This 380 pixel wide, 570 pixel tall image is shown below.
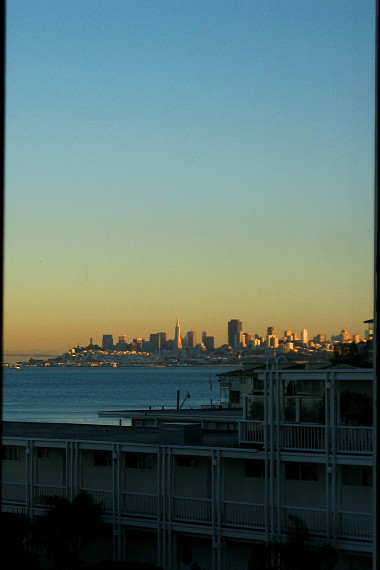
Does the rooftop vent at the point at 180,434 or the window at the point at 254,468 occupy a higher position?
the rooftop vent at the point at 180,434

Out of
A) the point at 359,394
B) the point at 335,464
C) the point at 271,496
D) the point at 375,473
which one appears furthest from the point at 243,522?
the point at 375,473

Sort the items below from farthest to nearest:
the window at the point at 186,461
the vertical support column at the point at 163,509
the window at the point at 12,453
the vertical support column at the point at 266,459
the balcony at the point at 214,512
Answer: the window at the point at 12,453 → the window at the point at 186,461 → the vertical support column at the point at 163,509 → the vertical support column at the point at 266,459 → the balcony at the point at 214,512

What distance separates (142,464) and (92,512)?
5.68 feet

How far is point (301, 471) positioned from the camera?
833 inches

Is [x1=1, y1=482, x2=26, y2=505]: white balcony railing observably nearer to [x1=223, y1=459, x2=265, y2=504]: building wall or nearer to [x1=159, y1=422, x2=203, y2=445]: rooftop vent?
[x1=159, y1=422, x2=203, y2=445]: rooftop vent

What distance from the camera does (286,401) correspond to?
21.3 metres

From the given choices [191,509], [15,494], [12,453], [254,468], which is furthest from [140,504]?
[12,453]

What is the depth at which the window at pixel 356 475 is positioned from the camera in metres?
20.3

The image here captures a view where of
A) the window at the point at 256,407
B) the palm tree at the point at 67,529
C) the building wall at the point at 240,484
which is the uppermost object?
the window at the point at 256,407

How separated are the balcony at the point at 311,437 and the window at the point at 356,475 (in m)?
0.47

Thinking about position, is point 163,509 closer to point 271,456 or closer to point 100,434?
point 271,456

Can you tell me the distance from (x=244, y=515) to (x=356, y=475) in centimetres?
269

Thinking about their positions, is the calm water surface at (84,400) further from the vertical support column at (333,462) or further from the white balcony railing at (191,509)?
the vertical support column at (333,462)

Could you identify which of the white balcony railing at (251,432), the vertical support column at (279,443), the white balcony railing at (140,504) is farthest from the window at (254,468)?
the white balcony railing at (140,504)
